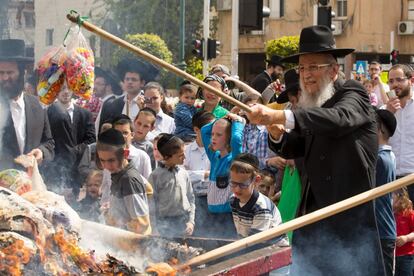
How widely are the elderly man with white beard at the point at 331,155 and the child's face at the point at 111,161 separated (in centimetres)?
125

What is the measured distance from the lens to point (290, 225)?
4105mm

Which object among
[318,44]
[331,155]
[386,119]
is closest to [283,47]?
[386,119]

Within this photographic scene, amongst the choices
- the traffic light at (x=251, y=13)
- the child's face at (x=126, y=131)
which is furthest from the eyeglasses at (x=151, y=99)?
the traffic light at (x=251, y=13)

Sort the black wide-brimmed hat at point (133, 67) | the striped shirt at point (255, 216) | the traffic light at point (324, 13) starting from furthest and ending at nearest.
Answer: the traffic light at point (324, 13) < the black wide-brimmed hat at point (133, 67) < the striped shirt at point (255, 216)

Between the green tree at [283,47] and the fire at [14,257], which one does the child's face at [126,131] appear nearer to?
the fire at [14,257]

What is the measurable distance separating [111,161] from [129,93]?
2.48 meters

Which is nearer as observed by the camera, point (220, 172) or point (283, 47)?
point (220, 172)

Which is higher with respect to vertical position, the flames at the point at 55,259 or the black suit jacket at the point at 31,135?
the black suit jacket at the point at 31,135

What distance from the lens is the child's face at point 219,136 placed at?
671 centimetres

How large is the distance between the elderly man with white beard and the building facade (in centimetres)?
2625

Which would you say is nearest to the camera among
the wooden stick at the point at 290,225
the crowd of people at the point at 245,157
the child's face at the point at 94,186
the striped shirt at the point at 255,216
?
the wooden stick at the point at 290,225

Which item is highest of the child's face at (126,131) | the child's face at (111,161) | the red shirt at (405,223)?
the child's face at (126,131)

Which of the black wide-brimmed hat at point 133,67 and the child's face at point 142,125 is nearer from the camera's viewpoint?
the child's face at point 142,125

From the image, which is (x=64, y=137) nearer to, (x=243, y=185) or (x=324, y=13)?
(x=243, y=185)
